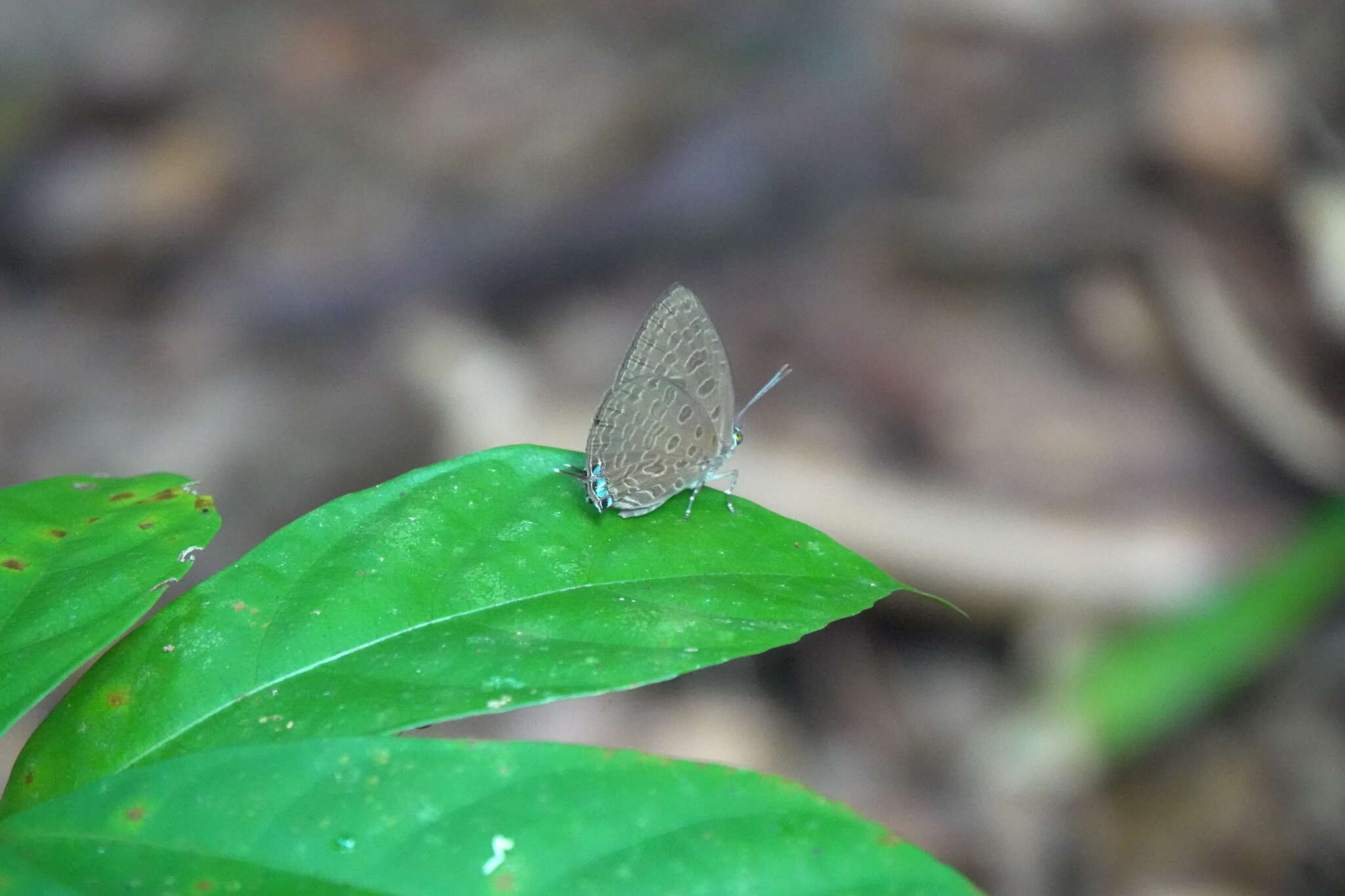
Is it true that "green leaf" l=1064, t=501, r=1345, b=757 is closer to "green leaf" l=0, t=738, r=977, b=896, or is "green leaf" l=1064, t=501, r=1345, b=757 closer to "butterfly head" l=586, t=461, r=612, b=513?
"butterfly head" l=586, t=461, r=612, b=513

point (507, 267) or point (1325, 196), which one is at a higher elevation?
point (1325, 196)

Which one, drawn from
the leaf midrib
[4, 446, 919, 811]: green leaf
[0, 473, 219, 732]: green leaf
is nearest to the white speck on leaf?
[4, 446, 919, 811]: green leaf

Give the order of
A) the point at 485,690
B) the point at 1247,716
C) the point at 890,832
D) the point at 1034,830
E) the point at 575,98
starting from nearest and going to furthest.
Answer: the point at 890,832, the point at 485,690, the point at 1034,830, the point at 1247,716, the point at 575,98

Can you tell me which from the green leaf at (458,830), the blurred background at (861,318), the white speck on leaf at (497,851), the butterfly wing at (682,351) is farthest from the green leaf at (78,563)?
the blurred background at (861,318)

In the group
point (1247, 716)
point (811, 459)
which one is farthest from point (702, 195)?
point (1247, 716)

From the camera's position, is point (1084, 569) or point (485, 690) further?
point (1084, 569)

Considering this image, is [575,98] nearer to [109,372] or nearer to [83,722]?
[109,372]

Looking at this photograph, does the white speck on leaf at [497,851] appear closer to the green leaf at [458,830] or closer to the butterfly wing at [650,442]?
the green leaf at [458,830]
